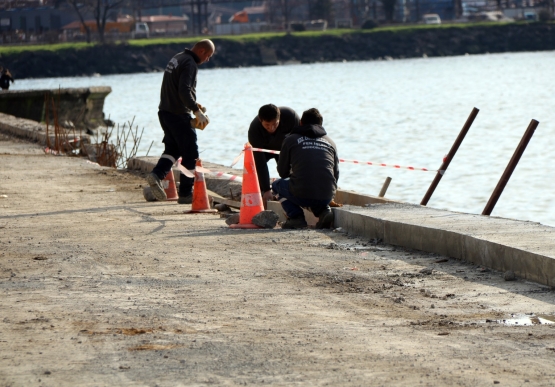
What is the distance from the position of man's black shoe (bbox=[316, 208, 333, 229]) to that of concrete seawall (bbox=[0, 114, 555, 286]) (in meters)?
A: 0.07

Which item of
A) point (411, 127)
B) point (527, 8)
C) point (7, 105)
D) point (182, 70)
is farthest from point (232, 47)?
point (182, 70)

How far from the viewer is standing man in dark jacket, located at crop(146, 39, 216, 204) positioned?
12602 millimetres

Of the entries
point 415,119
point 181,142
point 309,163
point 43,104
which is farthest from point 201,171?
point 415,119

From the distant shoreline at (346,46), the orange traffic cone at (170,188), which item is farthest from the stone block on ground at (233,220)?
the distant shoreline at (346,46)

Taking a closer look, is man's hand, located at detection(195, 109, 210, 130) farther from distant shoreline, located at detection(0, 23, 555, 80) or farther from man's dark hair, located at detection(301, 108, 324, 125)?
distant shoreline, located at detection(0, 23, 555, 80)

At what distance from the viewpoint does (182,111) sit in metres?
12.8

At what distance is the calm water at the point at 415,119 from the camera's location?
25.2 meters

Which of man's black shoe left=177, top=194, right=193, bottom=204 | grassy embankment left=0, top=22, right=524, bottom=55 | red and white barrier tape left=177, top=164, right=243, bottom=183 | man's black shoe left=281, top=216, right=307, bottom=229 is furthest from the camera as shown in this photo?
grassy embankment left=0, top=22, right=524, bottom=55

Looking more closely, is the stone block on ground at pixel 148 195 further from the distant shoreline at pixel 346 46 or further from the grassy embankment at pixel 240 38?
the distant shoreline at pixel 346 46

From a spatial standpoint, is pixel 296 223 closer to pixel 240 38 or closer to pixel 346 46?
pixel 240 38

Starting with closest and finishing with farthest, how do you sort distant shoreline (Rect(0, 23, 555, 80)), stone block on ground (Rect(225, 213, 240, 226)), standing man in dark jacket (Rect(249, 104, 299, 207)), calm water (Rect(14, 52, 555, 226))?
stone block on ground (Rect(225, 213, 240, 226)) → standing man in dark jacket (Rect(249, 104, 299, 207)) → calm water (Rect(14, 52, 555, 226)) → distant shoreline (Rect(0, 23, 555, 80))

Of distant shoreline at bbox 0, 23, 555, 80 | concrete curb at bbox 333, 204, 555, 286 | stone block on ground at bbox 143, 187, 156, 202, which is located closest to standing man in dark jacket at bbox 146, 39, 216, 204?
stone block on ground at bbox 143, 187, 156, 202

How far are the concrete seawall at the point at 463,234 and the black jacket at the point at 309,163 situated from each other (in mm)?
291

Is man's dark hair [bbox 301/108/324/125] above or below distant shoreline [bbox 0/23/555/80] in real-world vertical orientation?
above
